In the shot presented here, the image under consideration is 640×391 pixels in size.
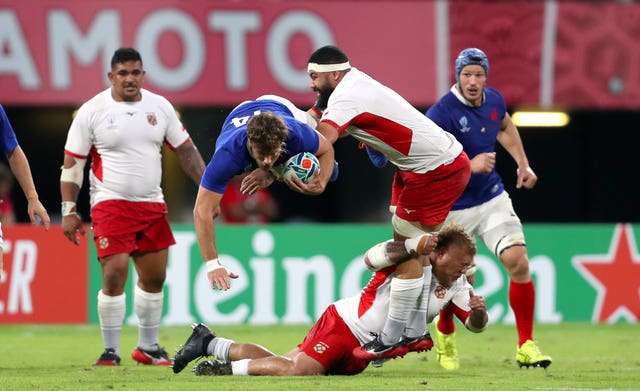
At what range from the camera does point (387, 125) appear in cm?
912

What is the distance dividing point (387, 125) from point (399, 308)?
1258 millimetres

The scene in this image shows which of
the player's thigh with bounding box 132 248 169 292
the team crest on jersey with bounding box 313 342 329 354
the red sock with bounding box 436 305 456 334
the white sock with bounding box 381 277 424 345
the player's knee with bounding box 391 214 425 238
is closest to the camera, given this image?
the team crest on jersey with bounding box 313 342 329 354

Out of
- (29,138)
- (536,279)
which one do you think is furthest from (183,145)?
(29,138)

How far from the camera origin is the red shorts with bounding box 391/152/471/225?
9.55 meters

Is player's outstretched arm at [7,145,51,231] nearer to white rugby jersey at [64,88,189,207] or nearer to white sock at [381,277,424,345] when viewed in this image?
white rugby jersey at [64,88,189,207]

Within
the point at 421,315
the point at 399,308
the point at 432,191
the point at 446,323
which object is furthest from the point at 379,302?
the point at 446,323

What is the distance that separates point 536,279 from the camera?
15.7 metres

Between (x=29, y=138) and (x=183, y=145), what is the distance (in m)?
11.2

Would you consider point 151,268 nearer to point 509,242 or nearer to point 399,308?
point 399,308

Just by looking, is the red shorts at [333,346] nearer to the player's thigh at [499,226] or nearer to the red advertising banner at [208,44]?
the player's thigh at [499,226]

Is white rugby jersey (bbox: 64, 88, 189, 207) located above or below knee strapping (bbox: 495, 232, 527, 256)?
above

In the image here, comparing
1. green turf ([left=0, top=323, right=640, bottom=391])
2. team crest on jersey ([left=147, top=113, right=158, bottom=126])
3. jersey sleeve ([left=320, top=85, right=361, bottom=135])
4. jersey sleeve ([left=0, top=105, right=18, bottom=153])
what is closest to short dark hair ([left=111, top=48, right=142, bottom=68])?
team crest on jersey ([left=147, top=113, right=158, bottom=126])

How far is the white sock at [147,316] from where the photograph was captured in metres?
10.5

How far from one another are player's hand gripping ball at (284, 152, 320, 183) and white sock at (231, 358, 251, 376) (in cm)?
134
